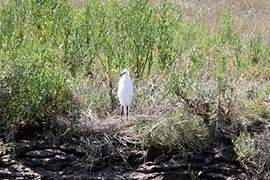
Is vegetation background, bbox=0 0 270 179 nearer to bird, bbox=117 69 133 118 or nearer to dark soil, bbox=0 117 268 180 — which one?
dark soil, bbox=0 117 268 180

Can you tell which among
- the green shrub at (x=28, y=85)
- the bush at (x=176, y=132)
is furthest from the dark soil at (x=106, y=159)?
the green shrub at (x=28, y=85)

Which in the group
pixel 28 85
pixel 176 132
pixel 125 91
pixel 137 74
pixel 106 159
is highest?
pixel 137 74

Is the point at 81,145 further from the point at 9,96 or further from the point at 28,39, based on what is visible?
the point at 28,39

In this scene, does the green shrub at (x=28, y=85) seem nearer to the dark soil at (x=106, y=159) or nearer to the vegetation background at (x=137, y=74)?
the vegetation background at (x=137, y=74)

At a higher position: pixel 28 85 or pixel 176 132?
pixel 28 85

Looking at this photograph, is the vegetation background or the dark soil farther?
the vegetation background

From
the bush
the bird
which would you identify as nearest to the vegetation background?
the bush

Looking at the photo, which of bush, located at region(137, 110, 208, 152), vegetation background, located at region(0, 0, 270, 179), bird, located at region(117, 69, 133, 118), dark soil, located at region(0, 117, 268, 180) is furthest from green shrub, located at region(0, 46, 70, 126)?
bush, located at region(137, 110, 208, 152)

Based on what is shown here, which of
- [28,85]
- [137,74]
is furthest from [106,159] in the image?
[137,74]

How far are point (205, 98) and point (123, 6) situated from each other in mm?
1631

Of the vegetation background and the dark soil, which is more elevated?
the vegetation background

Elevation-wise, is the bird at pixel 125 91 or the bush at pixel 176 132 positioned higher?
the bird at pixel 125 91

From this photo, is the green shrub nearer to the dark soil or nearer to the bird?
the dark soil

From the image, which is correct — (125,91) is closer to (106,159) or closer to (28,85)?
(106,159)
